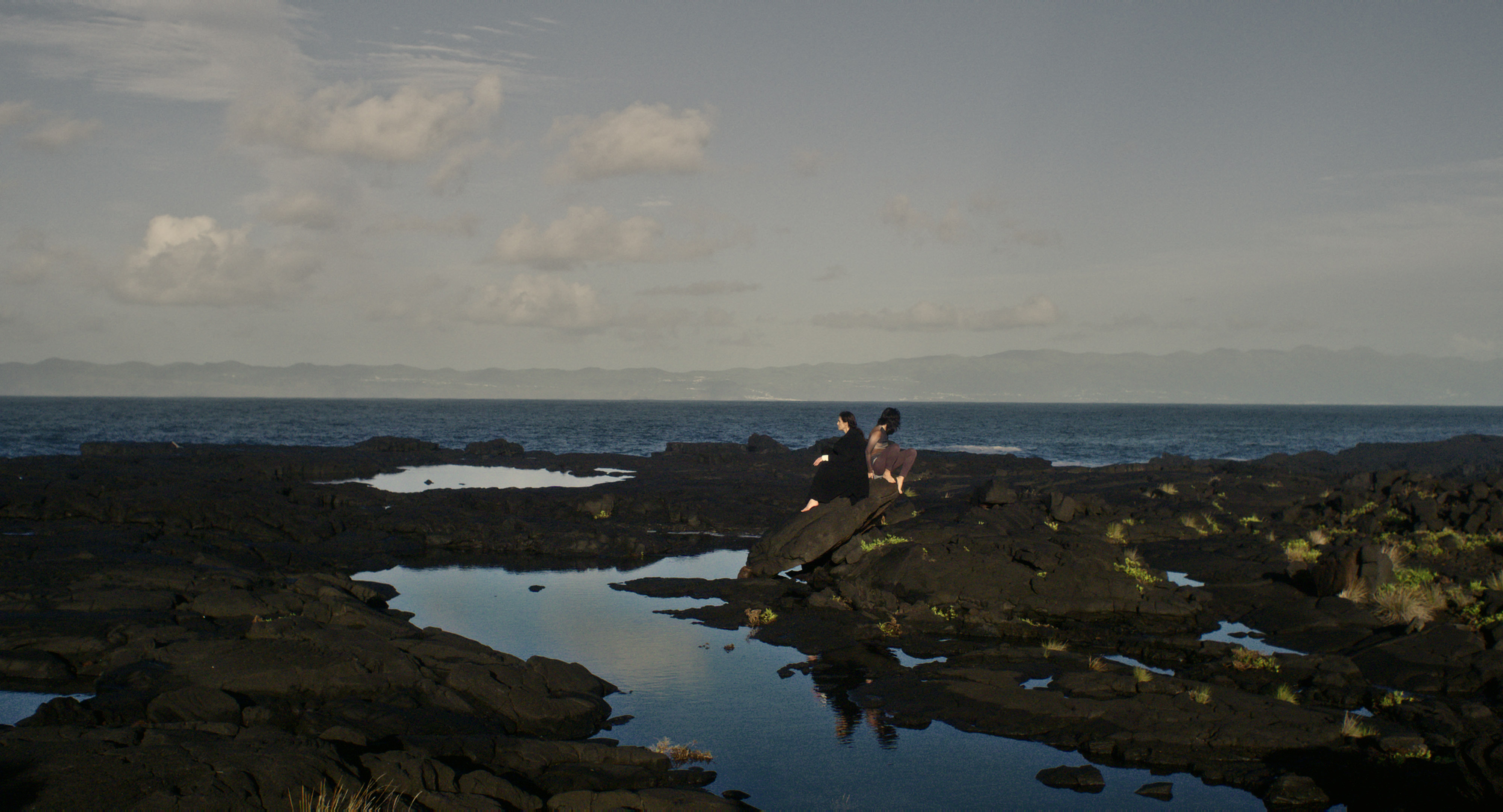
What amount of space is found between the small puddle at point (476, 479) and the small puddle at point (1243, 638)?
96.2 feet

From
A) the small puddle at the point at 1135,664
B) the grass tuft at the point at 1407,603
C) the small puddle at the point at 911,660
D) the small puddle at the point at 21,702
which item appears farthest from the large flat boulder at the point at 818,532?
the small puddle at the point at 21,702

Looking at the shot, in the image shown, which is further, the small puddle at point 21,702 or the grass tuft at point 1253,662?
the grass tuft at point 1253,662

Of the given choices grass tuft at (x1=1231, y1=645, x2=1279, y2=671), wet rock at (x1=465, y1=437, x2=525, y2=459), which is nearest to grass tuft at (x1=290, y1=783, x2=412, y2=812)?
grass tuft at (x1=1231, y1=645, x2=1279, y2=671)

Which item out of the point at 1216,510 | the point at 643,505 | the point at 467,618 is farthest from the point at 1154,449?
the point at 467,618

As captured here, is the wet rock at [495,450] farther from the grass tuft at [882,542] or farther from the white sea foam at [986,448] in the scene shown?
the grass tuft at [882,542]

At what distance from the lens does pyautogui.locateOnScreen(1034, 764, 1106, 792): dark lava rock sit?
10.5 meters

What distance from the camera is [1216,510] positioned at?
33750 millimetres

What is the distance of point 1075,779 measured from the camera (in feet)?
34.9

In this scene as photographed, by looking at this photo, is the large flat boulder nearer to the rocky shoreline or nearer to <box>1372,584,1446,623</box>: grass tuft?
the rocky shoreline

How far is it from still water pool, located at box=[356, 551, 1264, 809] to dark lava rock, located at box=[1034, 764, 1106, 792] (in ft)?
0.47

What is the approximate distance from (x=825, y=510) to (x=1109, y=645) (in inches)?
297

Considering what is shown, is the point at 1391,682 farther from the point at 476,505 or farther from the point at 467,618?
the point at 476,505

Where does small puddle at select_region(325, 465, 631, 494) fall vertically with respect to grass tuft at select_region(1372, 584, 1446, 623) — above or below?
below

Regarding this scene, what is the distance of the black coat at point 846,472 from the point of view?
22141 millimetres
